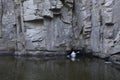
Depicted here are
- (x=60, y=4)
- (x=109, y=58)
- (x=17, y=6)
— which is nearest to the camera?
(x=109, y=58)

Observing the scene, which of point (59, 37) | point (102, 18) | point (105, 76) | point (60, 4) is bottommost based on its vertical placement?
point (105, 76)

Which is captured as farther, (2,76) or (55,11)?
(55,11)

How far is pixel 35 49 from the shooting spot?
19844mm

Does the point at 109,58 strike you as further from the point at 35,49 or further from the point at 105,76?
the point at 35,49

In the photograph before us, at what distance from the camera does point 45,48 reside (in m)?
19.8

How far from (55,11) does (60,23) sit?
108 centimetres

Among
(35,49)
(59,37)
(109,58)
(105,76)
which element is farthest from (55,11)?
(105,76)

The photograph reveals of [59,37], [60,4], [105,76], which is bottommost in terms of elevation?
[105,76]

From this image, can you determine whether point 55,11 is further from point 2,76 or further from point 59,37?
point 2,76

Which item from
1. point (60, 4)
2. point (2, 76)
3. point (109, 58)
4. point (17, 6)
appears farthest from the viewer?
point (17, 6)

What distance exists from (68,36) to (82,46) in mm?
1464

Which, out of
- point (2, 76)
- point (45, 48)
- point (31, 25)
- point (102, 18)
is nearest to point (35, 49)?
point (45, 48)

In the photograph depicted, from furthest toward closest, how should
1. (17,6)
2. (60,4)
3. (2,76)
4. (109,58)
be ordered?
(17,6)
(60,4)
(109,58)
(2,76)

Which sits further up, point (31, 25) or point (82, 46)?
point (31, 25)
